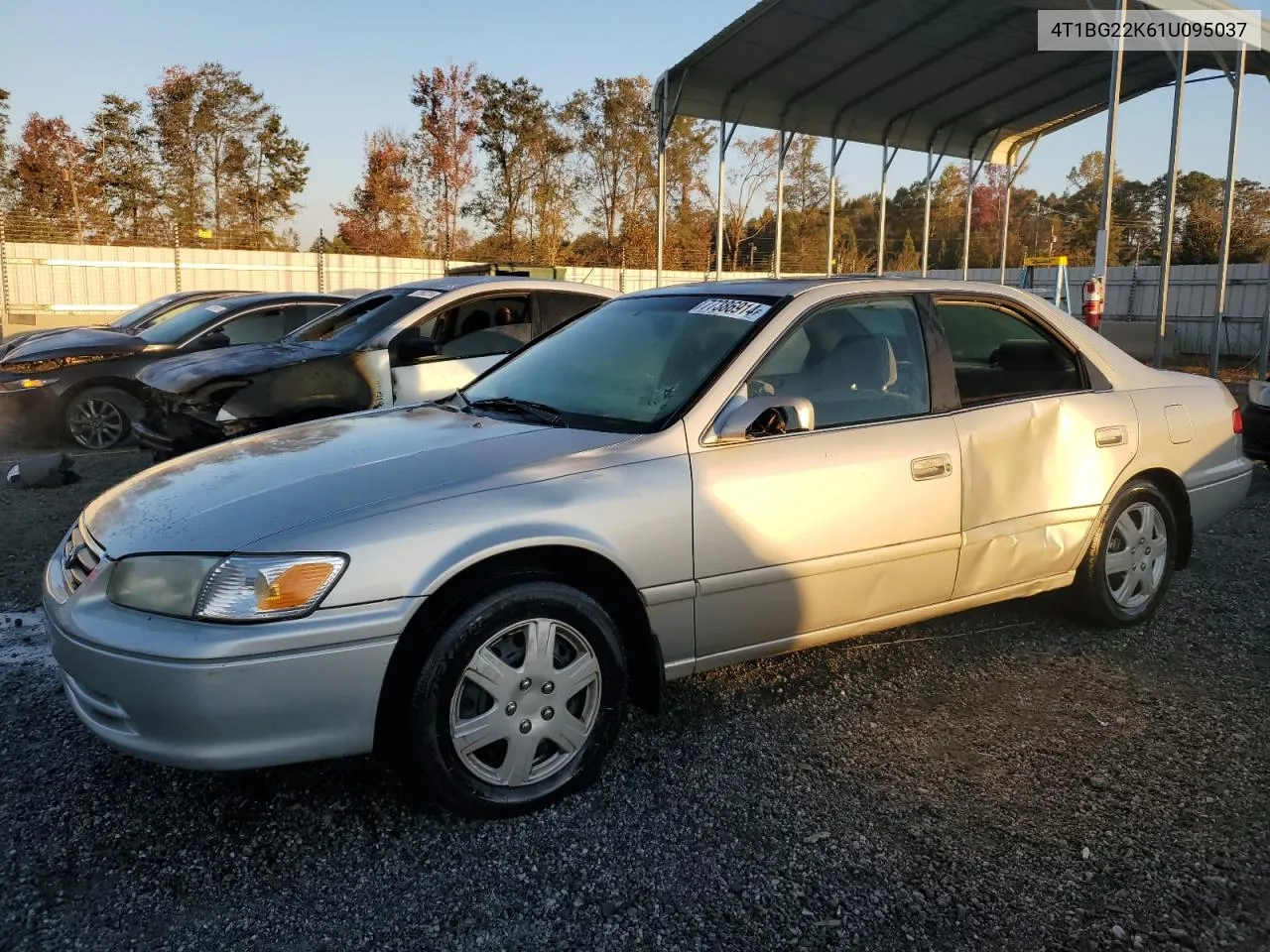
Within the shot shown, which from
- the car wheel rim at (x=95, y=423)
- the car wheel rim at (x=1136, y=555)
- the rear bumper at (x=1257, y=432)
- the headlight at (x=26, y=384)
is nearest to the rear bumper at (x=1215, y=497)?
the car wheel rim at (x=1136, y=555)

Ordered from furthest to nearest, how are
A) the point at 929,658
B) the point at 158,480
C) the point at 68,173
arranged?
the point at 68,173 → the point at 929,658 → the point at 158,480

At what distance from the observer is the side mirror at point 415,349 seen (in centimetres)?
626

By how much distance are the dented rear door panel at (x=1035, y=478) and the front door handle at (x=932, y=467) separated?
11 centimetres

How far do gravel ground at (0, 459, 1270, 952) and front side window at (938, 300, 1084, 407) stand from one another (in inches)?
47.1

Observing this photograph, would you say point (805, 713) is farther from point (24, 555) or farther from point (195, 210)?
point (195, 210)

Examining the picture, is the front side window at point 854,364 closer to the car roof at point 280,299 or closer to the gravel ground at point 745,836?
the gravel ground at point 745,836

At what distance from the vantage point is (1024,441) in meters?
3.82

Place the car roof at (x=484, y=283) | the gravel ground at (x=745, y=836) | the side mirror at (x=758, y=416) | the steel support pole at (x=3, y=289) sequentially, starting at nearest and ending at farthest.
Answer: the gravel ground at (x=745, y=836) < the side mirror at (x=758, y=416) < the car roof at (x=484, y=283) < the steel support pole at (x=3, y=289)

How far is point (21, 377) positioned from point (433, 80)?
113 feet

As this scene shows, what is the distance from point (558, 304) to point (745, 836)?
5.12 metres

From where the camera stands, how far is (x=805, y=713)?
3.48 m

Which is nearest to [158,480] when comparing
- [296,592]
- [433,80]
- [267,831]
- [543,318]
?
[296,592]

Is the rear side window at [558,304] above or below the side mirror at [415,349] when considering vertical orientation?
above

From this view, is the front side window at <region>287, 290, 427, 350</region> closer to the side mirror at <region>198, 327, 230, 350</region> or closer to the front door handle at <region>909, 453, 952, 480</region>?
the side mirror at <region>198, 327, 230, 350</region>
